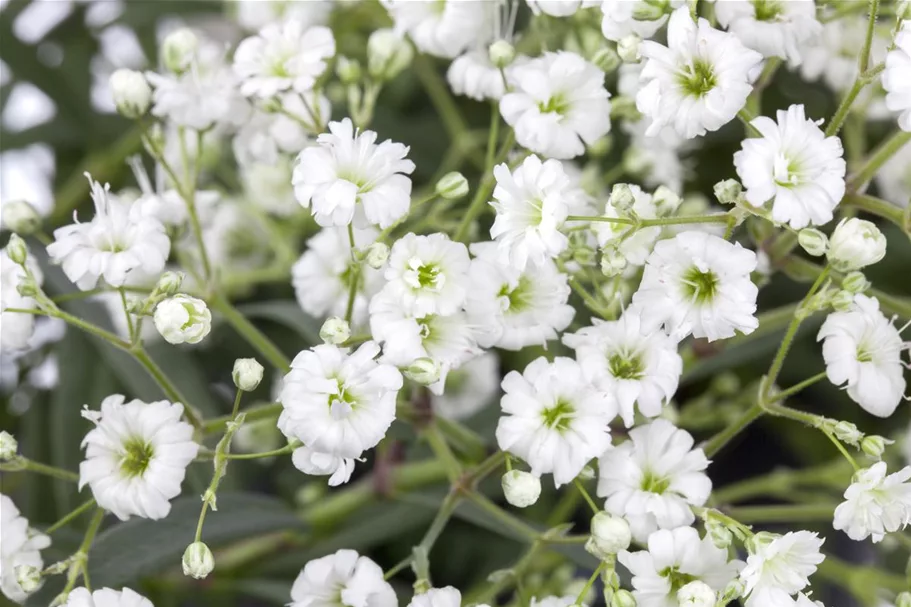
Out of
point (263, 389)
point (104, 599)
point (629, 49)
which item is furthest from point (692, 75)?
point (263, 389)

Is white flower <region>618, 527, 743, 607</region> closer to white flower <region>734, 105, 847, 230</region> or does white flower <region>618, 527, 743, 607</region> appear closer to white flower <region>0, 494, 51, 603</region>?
white flower <region>734, 105, 847, 230</region>

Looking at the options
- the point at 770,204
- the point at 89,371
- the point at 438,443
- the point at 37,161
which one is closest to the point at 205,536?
the point at 438,443

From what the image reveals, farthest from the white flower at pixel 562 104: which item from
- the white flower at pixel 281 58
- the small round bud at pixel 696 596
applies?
the small round bud at pixel 696 596

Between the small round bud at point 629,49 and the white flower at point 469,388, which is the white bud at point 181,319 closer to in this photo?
the small round bud at point 629,49

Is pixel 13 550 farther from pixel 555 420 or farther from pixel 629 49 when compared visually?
pixel 629 49

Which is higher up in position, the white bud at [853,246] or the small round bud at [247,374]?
the white bud at [853,246]

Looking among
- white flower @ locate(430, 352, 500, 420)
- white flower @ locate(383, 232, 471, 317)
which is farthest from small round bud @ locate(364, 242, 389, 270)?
white flower @ locate(430, 352, 500, 420)
